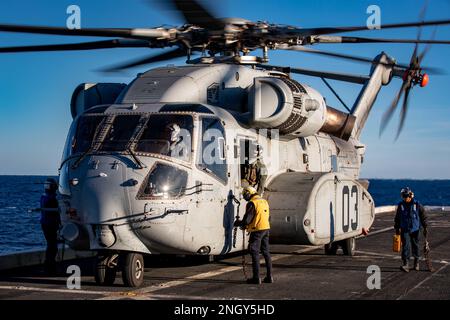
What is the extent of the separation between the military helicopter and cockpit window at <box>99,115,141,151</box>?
0.02 m

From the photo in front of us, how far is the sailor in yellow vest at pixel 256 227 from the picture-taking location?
12.5 metres

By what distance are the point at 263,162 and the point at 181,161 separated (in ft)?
9.11

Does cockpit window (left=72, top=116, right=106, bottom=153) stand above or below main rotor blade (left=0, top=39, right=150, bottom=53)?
below

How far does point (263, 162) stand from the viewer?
1468 centimetres

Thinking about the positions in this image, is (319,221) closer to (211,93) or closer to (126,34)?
(211,93)

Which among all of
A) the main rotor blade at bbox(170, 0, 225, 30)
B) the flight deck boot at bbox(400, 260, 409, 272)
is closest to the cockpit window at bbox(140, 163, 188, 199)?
the main rotor blade at bbox(170, 0, 225, 30)

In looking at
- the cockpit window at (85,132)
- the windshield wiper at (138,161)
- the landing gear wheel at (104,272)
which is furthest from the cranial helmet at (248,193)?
the cockpit window at (85,132)

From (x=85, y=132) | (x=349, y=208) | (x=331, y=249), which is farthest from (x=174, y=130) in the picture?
(x=331, y=249)

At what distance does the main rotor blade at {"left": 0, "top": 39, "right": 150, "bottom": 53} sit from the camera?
41.1 ft

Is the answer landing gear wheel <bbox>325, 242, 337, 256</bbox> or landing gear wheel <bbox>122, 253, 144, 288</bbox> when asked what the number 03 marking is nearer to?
landing gear wheel <bbox>325, 242, 337, 256</bbox>

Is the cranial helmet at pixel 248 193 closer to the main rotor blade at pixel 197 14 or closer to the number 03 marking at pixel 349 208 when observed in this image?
the main rotor blade at pixel 197 14

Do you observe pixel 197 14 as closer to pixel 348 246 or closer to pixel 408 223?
pixel 408 223

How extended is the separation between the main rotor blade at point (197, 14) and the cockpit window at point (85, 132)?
8.13 feet

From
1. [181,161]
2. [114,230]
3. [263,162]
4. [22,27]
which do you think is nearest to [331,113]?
[263,162]
